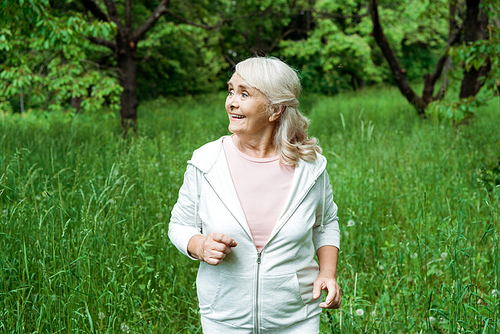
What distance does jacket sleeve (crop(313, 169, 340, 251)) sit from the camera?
1618 millimetres

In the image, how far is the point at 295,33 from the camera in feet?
66.7

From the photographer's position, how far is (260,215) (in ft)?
4.87

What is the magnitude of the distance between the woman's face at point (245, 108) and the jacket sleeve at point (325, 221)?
0.34 meters

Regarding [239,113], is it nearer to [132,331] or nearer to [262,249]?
[262,249]

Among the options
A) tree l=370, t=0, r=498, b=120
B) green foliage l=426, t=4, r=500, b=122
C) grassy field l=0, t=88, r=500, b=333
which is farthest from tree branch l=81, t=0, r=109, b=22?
green foliage l=426, t=4, r=500, b=122

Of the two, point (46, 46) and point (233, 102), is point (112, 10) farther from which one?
point (233, 102)

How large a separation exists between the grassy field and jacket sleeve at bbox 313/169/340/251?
50cm

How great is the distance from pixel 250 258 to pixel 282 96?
61 centimetres

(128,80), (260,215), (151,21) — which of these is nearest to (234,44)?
(151,21)

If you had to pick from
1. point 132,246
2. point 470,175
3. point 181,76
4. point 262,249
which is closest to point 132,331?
point 132,246

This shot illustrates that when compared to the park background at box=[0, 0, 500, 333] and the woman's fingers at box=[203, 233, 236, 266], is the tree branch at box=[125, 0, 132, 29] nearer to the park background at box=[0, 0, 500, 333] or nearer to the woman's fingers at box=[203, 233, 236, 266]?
the park background at box=[0, 0, 500, 333]

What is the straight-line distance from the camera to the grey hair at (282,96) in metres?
1.51

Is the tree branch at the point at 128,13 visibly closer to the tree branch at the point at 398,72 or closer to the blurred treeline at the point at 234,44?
the blurred treeline at the point at 234,44

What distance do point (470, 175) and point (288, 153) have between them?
3607 millimetres
